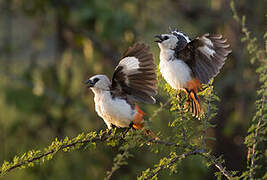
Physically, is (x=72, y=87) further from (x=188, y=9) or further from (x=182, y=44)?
(x=182, y=44)

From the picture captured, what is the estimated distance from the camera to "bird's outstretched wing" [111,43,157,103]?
5.81ft

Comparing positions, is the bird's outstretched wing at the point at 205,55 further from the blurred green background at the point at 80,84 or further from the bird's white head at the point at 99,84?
the blurred green background at the point at 80,84

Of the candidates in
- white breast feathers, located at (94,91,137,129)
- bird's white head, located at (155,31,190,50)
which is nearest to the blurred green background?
bird's white head, located at (155,31,190,50)

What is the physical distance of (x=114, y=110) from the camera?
70.7 inches

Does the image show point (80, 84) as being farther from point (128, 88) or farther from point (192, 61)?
point (128, 88)

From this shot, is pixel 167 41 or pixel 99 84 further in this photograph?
pixel 167 41

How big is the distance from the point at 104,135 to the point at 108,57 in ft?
11.6

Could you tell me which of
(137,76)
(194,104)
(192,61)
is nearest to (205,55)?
(192,61)

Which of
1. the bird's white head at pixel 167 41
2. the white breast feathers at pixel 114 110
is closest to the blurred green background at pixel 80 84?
the bird's white head at pixel 167 41

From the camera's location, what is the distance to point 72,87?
5246mm

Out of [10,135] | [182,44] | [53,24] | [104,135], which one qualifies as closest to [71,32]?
[53,24]

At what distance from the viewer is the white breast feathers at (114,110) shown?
5.90 feet

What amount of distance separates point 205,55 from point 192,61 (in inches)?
3.8

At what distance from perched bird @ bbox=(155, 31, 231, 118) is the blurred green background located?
2567 millimetres
